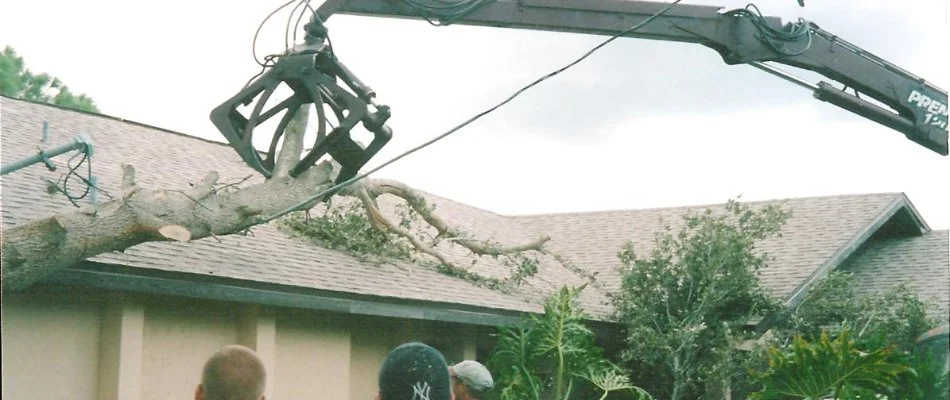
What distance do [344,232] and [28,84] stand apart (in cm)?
2885

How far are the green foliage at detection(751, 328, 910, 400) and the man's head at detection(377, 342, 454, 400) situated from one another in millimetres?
4770

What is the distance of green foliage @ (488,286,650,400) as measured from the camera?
1299 centimetres

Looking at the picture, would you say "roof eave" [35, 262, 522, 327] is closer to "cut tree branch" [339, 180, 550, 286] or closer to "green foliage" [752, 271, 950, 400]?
"cut tree branch" [339, 180, 550, 286]

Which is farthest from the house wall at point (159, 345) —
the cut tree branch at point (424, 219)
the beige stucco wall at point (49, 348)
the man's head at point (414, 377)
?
the man's head at point (414, 377)

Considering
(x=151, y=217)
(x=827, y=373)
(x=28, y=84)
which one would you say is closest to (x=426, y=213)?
(x=151, y=217)

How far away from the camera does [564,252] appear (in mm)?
21219

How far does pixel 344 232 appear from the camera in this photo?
1349cm

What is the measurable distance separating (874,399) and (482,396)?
10.7 ft

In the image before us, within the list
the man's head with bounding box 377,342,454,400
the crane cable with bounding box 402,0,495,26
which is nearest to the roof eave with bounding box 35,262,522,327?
the crane cable with bounding box 402,0,495,26

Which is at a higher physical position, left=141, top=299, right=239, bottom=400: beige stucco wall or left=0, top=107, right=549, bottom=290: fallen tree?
left=0, top=107, right=549, bottom=290: fallen tree

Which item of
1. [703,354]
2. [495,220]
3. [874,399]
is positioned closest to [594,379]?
[703,354]

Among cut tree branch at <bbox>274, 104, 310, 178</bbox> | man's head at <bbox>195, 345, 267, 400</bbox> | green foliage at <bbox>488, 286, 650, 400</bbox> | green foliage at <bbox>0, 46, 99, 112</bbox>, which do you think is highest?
green foliage at <bbox>0, 46, 99, 112</bbox>

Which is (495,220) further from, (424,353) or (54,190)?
(424,353)

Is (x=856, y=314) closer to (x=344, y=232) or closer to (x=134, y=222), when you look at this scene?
(x=344, y=232)
